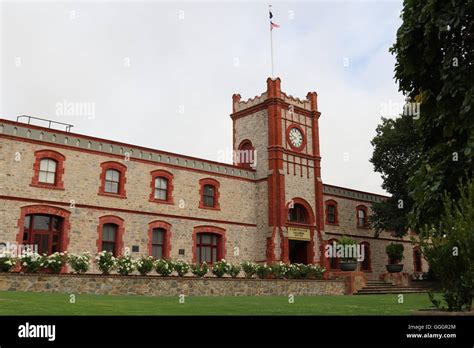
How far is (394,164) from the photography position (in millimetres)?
32406

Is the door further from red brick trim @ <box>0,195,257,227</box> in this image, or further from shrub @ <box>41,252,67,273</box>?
shrub @ <box>41,252,67,273</box>

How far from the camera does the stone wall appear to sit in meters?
16.6

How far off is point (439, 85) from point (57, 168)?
1711 cm

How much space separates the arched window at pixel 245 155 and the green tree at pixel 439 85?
59.4 feet

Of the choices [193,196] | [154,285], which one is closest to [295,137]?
[193,196]

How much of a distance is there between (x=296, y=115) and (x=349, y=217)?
9227 mm

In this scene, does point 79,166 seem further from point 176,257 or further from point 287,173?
point 287,173

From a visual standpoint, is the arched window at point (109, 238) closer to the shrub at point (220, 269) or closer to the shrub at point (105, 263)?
the shrub at point (105, 263)

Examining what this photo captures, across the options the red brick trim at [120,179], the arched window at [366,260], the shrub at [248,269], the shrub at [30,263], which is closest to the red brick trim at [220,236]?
the shrub at [248,269]

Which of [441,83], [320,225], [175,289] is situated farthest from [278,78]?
[441,83]

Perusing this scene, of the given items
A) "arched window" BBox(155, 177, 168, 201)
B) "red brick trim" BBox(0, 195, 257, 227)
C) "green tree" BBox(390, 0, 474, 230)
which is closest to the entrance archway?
"red brick trim" BBox(0, 195, 257, 227)

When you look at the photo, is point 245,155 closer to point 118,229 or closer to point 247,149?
point 247,149

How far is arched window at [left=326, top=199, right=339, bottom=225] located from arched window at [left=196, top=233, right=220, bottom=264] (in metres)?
9.85

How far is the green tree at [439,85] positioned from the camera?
1174 centimetres
